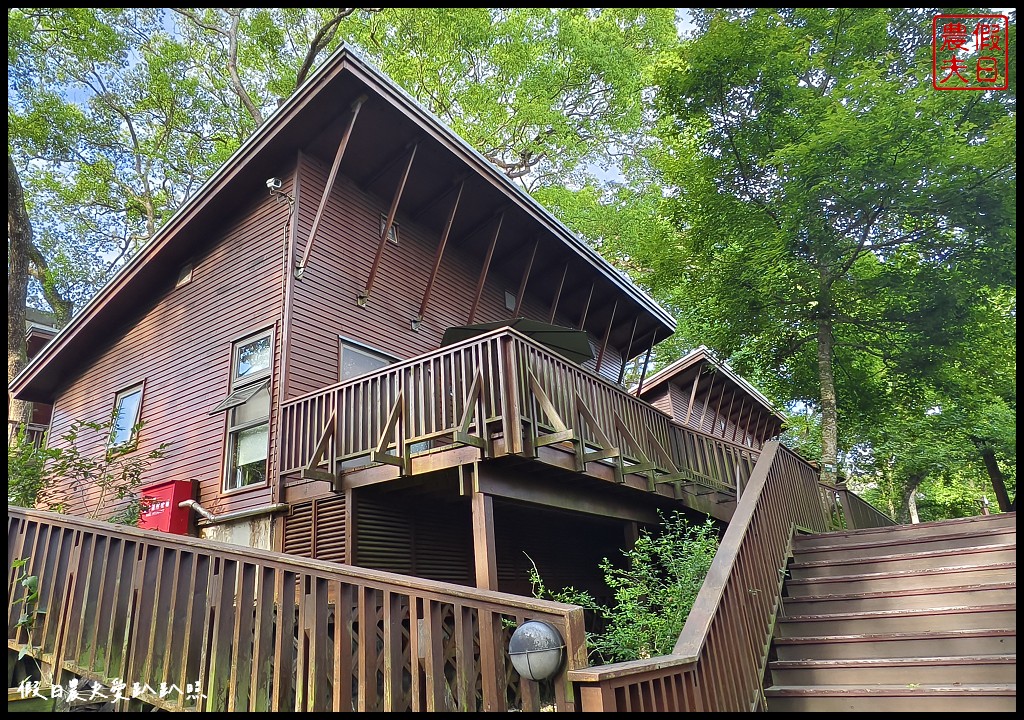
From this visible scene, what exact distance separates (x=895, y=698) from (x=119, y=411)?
39.3ft

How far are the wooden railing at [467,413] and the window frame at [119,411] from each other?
4.67 meters

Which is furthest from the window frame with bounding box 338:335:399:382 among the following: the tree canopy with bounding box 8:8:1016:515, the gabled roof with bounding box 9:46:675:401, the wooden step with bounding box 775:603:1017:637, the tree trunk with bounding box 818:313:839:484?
the tree trunk with bounding box 818:313:839:484

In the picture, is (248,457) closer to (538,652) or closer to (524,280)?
(524,280)

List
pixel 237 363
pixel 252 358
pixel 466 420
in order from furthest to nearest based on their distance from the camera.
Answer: pixel 237 363 < pixel 252 358 < pixel 466 420

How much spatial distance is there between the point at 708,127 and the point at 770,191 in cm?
160

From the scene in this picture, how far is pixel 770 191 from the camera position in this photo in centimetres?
1123

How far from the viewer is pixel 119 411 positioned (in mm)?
11383

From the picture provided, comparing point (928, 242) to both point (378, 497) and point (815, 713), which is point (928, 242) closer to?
point (815, 713)

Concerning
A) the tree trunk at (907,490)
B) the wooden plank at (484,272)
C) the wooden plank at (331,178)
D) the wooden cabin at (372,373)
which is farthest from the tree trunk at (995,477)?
the wooden plank at (331,178)

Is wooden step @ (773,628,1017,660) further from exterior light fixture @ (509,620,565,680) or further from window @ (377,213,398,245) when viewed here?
window @ (377,213,398,245)

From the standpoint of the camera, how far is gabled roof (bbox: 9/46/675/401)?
8586 mm

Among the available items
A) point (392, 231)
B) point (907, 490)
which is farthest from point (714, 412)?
point (392, 231)

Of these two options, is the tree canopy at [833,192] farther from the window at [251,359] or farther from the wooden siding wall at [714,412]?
the window at [251,359]

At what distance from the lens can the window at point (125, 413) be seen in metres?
11.0
